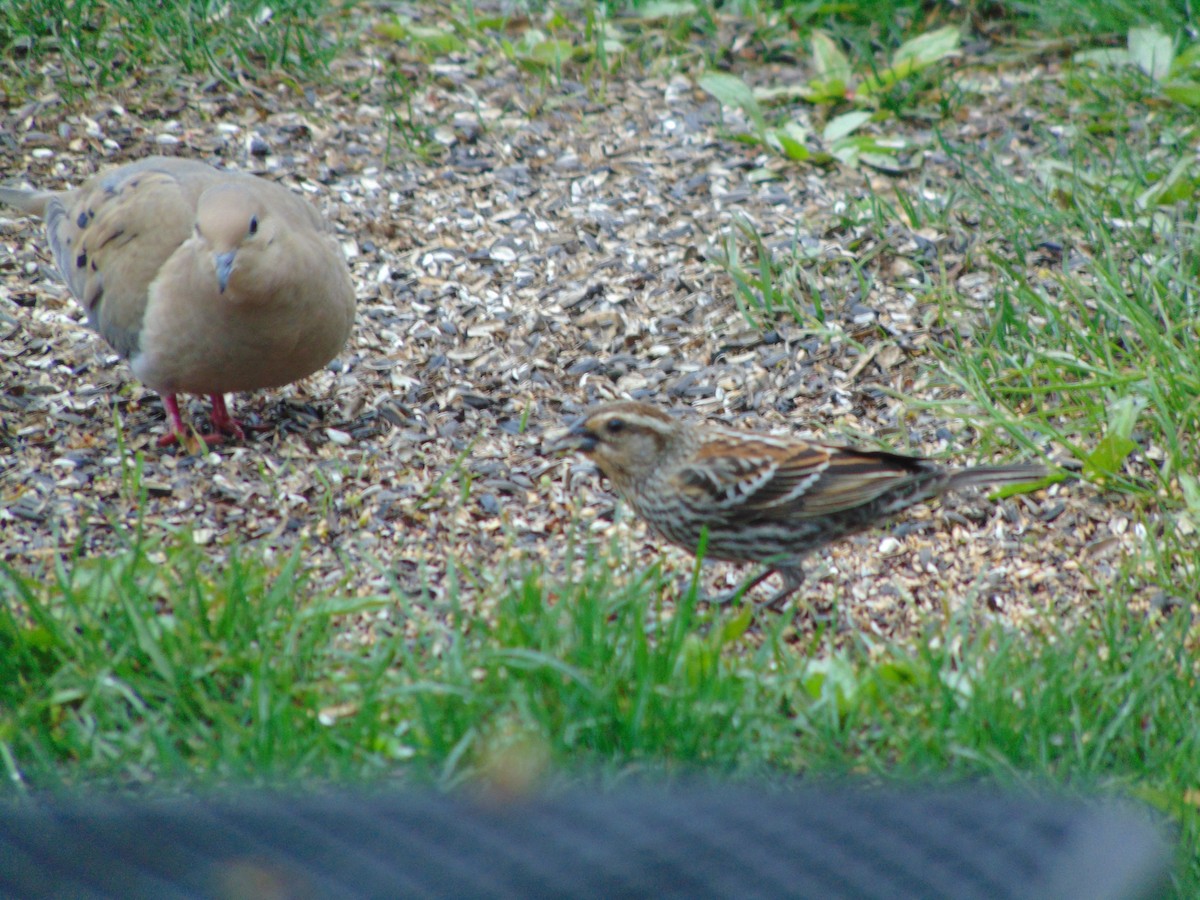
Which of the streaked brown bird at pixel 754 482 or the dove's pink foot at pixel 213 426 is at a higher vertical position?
the dove's pink foot at pixel 213 426

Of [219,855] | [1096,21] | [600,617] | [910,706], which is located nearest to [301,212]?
[600,617]

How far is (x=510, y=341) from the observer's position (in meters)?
5.38

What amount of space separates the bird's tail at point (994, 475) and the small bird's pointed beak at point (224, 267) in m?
2.42

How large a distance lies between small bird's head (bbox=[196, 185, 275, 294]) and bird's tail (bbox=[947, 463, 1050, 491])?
2384mm

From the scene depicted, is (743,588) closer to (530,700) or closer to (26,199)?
(530,700)

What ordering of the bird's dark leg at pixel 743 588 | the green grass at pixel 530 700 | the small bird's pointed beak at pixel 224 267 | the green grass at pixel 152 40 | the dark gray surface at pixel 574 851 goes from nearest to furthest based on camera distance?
the dark gray surface at pixel 574 851, the green grass at pixel 530 700, the bird's dark leg at pixel 743 588, the small bird's pointed beak at pixel 224 267, the green grass at pixel 152 40

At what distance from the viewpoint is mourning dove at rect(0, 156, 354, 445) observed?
4.26 metres

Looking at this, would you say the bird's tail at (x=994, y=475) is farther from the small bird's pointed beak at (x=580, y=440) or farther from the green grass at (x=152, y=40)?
the green grass at (x=152, y=40)

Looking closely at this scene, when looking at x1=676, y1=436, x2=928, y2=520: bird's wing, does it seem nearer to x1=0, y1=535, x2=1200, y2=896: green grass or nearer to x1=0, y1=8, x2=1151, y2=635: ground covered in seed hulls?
x1=0, y1=8, x2=1151, y2=635: ground covered in seed hulls

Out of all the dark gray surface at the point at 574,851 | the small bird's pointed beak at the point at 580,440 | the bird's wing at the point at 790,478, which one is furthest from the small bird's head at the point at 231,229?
the dark gray surface at the point at 574,851

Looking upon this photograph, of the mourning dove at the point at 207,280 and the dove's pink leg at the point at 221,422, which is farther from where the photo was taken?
the dove's pink leg at the point at 221,422

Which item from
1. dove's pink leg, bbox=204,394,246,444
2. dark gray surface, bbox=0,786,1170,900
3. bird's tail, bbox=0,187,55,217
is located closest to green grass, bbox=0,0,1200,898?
dove's pink leg, bbox=204,394,246,444

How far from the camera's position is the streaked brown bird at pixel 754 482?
390cm

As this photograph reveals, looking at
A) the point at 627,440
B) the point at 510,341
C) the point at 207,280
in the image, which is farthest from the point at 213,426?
the point at 627,440
